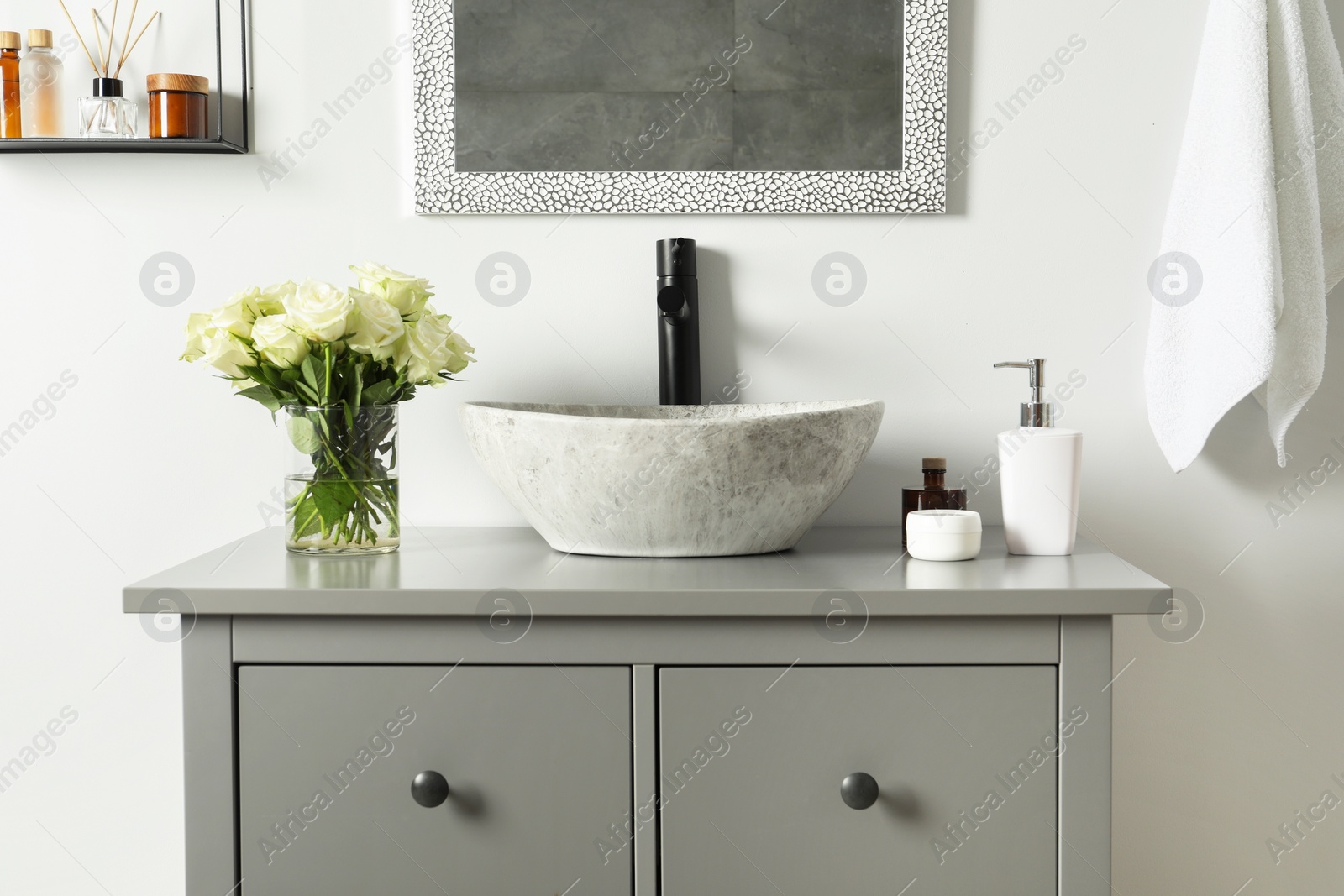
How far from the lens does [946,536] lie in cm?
88

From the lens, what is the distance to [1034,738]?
Result: 77 cm

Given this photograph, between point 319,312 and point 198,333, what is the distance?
0.13 meters

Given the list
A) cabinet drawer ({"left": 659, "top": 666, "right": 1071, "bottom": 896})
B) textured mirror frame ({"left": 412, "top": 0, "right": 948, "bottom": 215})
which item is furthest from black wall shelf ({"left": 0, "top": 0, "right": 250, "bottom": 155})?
cabinet drawer ({"left": 659, "top": 666, "right": 1071, "bottom": 896})

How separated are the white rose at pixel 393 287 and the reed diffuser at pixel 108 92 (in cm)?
42

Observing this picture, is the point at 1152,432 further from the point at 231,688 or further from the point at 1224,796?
the point at 231,688

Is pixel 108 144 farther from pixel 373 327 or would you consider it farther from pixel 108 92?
pixel 373 327

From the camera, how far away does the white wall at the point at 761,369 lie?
1159mm

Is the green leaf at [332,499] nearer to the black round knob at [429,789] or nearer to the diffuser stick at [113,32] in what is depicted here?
the black round knob at [429,789]

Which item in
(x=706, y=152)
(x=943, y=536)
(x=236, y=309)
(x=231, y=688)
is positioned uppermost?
(x=706, y=152)

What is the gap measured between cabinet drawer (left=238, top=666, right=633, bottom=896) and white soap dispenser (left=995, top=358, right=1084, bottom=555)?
417 millimetres

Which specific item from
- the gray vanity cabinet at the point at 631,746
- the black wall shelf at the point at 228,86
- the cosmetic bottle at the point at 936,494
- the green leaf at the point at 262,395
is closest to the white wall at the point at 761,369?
the black wall shelf at the point at 228,86

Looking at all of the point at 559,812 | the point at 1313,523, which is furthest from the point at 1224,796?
the point at 559,812

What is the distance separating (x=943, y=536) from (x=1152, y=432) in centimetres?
43

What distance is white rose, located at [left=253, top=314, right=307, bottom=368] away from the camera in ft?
2.85
